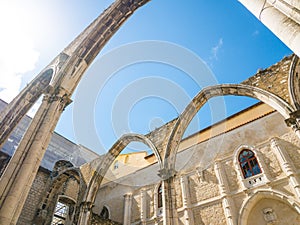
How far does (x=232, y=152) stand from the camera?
9.40 m

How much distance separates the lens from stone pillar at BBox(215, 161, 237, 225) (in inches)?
300

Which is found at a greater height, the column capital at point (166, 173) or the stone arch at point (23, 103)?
the stone arch at point (23, 103)

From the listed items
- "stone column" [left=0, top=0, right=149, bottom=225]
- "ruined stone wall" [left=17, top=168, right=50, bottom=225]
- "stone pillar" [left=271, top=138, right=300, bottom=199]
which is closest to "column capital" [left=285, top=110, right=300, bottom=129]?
"stone pillar" [left=271, top=138, right=300, bottom=199]

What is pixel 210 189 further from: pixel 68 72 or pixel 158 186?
pixel 68 72

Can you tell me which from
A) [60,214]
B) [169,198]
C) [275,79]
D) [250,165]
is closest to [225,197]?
[250,165]

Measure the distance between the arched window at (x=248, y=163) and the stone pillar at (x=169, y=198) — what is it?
3617mm

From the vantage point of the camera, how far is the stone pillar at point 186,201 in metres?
8.83

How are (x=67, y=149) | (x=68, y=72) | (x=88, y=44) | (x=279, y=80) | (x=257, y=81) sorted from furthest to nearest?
(x=67, y=149), (x=257, y=81), (x=279, y=80), (x=88, y=44), (x=68, y=72)

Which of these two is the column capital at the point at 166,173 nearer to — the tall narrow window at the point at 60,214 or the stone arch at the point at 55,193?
the stone arch at the point at 55,193

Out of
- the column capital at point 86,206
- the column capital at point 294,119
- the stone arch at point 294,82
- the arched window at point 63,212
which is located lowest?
the column capital at point 86,206

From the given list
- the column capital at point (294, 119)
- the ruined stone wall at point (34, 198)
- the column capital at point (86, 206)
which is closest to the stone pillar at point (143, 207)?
the column capital at point (86, 206)

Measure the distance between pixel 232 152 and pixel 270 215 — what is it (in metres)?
2.93

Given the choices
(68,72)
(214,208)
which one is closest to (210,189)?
(214,208)

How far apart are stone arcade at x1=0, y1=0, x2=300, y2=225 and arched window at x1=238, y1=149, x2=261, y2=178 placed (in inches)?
1.7
